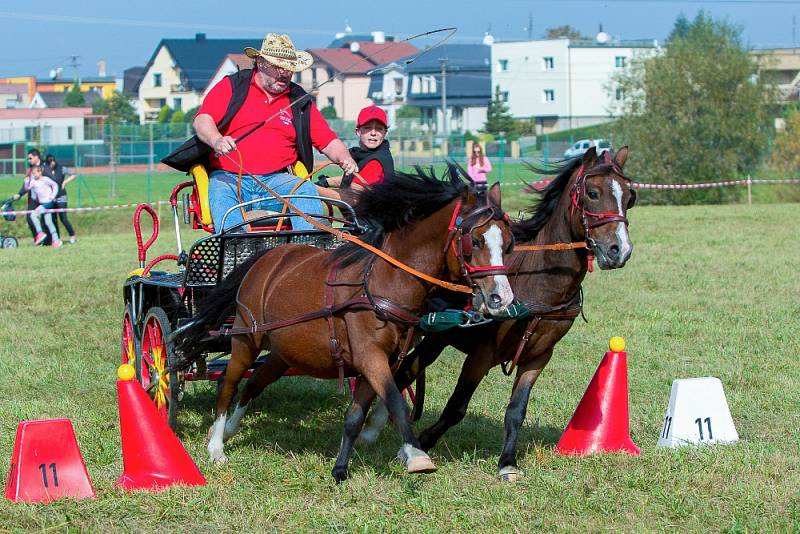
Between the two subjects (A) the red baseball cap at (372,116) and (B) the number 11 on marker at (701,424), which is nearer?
(B) the number 11 on marker at (701,424)

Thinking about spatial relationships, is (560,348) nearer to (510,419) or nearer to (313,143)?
(313,143)

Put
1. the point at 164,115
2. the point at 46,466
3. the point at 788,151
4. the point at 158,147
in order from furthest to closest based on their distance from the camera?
the point at 164,115, the point at 158,147, the point at 788,151, the point at 46,466

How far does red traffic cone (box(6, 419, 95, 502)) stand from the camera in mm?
5863

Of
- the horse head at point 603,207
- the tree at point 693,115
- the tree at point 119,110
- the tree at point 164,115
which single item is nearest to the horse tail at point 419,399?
the horse head at point 603,207

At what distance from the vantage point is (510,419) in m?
6.55

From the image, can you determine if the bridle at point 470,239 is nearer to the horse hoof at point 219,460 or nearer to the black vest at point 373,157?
the horse hoof at point 219,460

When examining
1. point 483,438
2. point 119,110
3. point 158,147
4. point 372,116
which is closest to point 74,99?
point 119,110

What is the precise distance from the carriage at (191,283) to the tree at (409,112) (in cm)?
7514

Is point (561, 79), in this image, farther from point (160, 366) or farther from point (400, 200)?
point (400, 200)

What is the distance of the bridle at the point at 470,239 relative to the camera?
5.68m

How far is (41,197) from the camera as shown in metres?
22.7

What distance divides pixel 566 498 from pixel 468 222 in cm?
150

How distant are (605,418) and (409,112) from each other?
79.4 m

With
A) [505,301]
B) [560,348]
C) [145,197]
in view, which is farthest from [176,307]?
[145,197]
